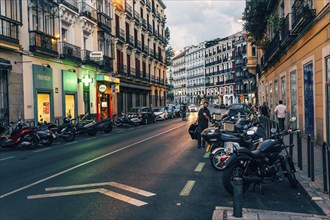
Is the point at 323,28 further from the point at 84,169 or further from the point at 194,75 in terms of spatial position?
the point at 194,75

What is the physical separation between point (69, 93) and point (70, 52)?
9.65 feet

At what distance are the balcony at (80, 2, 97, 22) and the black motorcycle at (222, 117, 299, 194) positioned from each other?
22.2 m

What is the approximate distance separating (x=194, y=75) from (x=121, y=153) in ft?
350

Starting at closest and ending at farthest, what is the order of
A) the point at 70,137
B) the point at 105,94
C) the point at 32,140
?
1. the point at 32,140
2. the point at 70,137
3. the point at 105,94

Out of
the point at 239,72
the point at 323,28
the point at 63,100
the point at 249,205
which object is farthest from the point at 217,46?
the point at 249,205

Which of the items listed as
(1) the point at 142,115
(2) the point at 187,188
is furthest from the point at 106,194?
(1) the point at 142,115

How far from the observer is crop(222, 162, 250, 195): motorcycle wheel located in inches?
236

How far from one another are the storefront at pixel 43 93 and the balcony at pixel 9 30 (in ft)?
7.25

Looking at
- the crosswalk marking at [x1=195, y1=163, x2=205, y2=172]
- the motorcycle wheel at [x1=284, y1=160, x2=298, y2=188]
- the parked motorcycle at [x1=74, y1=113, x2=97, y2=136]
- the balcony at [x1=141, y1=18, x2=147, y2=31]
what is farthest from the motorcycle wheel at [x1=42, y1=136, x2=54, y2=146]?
the balcony at [x1=141, y1=18, x2=147, y2=31]

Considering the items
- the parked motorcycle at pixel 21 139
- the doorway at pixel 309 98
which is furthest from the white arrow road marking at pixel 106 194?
the doorway at pixel 309 98

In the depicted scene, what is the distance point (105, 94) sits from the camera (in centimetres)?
3095

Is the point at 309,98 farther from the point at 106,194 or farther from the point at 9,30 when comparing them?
the point at 9,30

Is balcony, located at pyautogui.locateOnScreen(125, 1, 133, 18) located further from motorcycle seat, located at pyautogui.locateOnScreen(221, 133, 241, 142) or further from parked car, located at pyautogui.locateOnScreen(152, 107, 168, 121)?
motorcycle seat, located at pyautogui.locateOnScreen(221, 133, 241, 142)

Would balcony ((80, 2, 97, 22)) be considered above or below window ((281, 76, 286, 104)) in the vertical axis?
above
